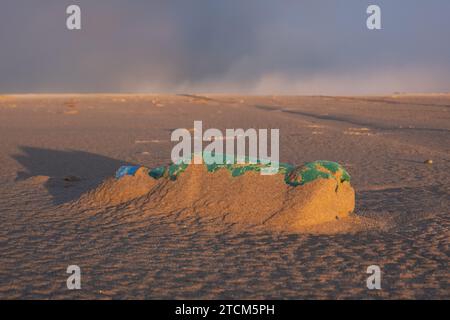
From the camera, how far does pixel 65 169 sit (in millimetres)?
12609

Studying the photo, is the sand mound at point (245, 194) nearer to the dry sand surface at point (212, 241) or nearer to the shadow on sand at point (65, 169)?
the dry sand surface at point (212, 241)

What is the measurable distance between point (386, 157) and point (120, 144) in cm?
973

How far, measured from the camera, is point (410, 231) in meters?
6.79

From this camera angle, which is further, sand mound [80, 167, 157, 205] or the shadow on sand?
the shadow on sand

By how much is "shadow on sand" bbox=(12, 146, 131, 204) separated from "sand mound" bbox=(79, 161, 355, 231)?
141 cm

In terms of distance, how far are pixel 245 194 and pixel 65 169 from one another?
6828 mm

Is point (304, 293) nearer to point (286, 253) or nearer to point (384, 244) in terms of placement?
point (286, 253)

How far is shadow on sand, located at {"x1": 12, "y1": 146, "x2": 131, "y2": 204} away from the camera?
9.69m

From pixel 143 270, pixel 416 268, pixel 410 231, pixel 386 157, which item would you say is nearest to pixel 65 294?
pixel 143 270

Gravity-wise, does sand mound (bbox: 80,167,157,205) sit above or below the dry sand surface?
above

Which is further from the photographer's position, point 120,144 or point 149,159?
point 120,144

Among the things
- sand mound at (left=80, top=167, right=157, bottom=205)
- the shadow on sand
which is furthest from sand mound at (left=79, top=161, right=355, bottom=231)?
the shadow on sand

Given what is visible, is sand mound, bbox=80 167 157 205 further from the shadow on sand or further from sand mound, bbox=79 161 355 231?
the shadow on sand
